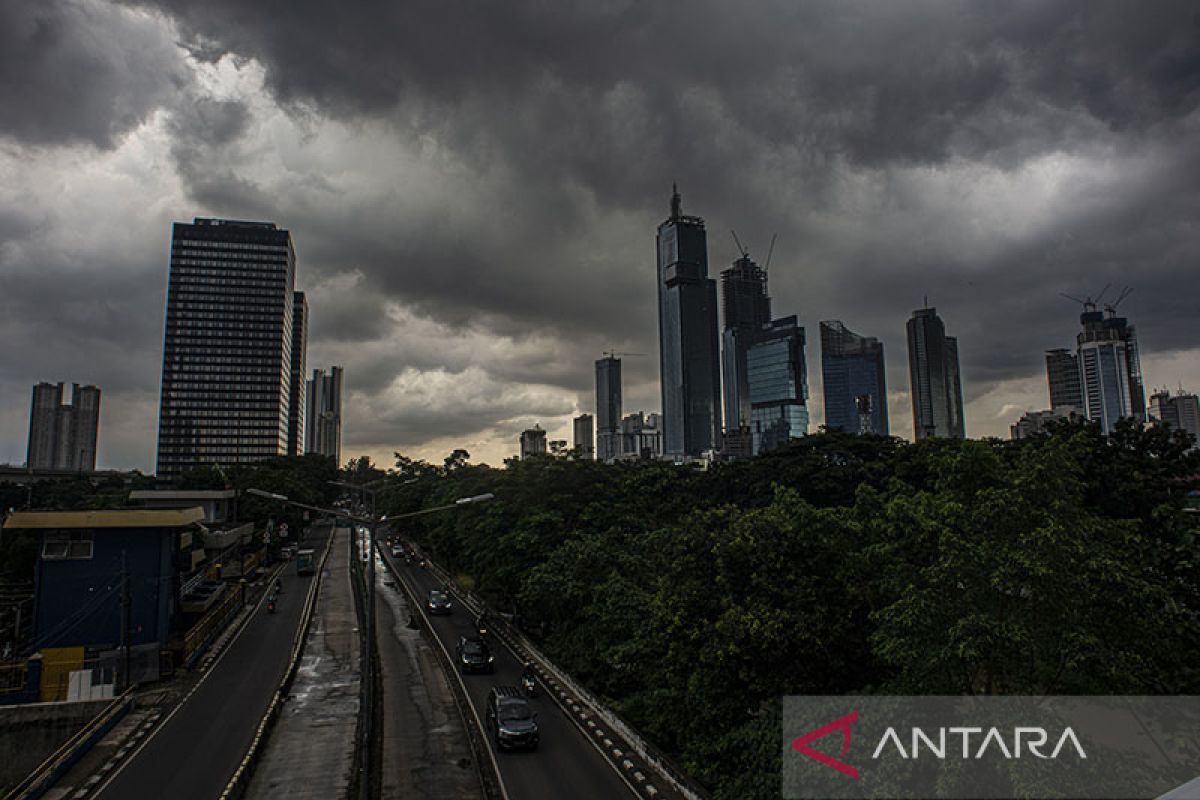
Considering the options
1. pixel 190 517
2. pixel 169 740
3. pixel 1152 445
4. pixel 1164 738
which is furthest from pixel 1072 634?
pixel 190 517

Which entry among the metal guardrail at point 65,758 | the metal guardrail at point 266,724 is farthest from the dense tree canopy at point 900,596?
the metal guardrail at point 65,758

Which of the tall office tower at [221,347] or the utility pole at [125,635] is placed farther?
the tall office tower at [221,347]

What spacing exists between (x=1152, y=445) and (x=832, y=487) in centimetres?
2131

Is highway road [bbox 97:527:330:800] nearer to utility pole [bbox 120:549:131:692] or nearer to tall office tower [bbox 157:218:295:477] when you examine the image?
utility pole [bbox 120:549:131:692]

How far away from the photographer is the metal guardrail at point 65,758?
2280 centimetres

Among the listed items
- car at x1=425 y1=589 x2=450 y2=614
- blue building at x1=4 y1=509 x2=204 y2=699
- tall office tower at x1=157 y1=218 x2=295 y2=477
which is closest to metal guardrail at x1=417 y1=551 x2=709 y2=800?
car at x1=425 y1=589 x2=450 y2=614

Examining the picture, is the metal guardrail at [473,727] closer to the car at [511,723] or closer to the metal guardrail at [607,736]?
the car at [511,723]

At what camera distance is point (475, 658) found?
3841 cm

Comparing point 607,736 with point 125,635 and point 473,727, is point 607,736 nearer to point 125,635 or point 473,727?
point 473,727

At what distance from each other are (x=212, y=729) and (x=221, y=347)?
595 ft

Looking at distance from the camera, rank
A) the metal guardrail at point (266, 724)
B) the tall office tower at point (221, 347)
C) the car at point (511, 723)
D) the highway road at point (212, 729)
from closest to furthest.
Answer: the metal guardrail at point (266, 724)
the highway road at point (212, 729)
the car at point (511, 723)
the tall office tower at point (221, 347)

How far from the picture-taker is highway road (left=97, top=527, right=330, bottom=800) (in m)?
23.4

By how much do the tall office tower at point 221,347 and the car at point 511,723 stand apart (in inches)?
7109

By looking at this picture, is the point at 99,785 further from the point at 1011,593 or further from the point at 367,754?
the point at 1011,593
